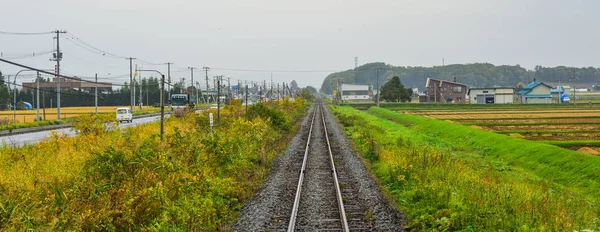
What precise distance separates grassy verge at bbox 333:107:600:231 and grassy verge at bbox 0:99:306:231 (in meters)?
4.15

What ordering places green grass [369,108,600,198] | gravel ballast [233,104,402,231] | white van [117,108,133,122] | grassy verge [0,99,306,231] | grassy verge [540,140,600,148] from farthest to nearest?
white van [117,108,133,122], grassy verge [540,140,600,148], green grass [369,108,600,198], gravel ballast [233,104,402,231], grassy verge [0,99,306,231]

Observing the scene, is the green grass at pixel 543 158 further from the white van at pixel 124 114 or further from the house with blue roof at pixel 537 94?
the house with blue roof at pixel 537 94

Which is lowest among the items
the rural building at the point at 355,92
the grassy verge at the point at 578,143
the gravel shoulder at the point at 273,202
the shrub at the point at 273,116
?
the gravel shoulder at the point at 273,202

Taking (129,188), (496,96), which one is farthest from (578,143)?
(496,96)

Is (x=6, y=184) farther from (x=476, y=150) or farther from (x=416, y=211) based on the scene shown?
(x=476, y=150)

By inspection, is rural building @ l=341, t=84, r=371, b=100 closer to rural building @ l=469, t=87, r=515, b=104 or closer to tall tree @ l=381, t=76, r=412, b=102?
tall tree @ l=381, t=76, r=412, b=102

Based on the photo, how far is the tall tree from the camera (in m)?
94.7

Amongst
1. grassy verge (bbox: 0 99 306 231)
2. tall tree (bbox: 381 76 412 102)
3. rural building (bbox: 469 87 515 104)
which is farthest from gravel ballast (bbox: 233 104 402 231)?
rural building (bbox: 469 87 515 104)

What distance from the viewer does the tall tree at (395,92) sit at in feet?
311

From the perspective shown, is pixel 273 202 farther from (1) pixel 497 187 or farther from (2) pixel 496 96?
(2) pixel 496 96

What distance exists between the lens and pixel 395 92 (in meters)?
94.6

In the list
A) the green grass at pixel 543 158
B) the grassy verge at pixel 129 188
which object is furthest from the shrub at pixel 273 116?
the grassy verge at pixel 129 188

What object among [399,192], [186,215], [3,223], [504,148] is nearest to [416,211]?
[399,192]

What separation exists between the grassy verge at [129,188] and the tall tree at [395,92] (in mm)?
81710
